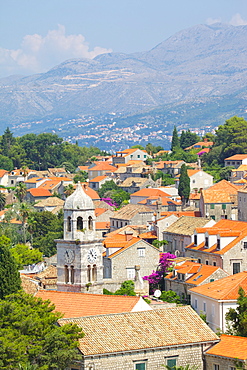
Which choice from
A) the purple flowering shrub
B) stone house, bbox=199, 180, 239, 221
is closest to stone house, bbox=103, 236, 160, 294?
the purple flowering shrub

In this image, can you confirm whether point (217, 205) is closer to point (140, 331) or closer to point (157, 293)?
point (157, 293)

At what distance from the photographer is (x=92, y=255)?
184 ft

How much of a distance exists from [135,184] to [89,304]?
99.2 m

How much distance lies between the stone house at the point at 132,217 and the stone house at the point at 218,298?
141ft

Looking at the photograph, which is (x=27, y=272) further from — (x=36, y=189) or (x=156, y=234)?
(x=36, y=189)

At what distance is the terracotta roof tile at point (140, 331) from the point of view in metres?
39.7

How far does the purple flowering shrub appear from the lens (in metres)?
69.8

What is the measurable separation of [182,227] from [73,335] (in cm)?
4326

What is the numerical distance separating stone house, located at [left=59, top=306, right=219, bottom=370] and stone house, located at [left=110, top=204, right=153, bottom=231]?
57822 millimetres

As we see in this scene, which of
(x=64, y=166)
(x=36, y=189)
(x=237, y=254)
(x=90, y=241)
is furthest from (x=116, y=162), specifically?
(x=90, y=241)

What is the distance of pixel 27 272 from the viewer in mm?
77250

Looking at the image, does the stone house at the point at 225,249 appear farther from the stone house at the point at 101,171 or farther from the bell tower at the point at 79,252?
the stone house at the point at 101,171

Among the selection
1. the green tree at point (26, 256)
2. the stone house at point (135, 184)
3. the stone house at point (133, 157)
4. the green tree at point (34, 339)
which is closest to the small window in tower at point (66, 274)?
the green tree at point (34, 339)

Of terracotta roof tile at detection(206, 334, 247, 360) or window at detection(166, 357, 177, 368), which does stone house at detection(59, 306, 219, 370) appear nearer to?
window at detection(166, 357, 177, 368)
